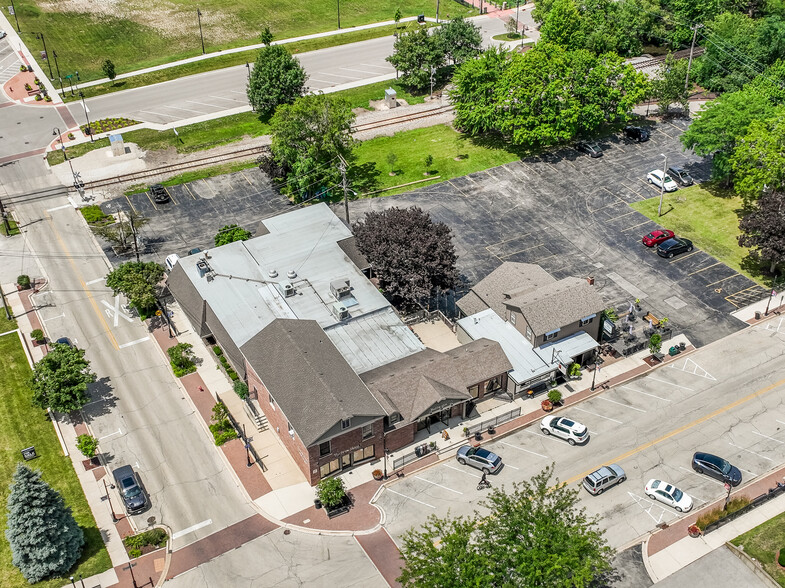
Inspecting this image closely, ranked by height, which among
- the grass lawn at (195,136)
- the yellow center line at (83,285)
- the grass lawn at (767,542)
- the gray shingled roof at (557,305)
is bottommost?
the grass lawn at (767,542)

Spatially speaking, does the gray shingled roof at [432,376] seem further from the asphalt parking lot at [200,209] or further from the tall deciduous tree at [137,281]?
the asphalt parking lot at [200,209]

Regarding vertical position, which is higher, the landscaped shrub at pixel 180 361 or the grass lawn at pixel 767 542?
the landscaped shrub at pixel 180 361

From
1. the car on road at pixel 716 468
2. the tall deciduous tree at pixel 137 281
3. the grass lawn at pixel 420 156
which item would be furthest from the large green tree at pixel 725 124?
the tall deciduous tree at pixel 137 281

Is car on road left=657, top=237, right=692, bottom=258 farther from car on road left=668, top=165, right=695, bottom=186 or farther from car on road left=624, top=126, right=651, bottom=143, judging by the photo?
car on road left=624, top=126, right=651, bottom=143

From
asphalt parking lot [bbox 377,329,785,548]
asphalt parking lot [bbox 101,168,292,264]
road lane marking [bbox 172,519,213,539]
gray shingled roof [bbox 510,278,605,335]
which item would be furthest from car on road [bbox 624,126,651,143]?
road lane marking [bbox 172,519,213,539]

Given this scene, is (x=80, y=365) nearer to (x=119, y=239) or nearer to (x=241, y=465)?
(x=241, y=465)

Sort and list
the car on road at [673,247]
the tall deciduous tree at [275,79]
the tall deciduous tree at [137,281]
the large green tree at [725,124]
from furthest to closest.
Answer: the tall deciduous tree at [275,79], the large green tree at [725,124], the car on road at [673,247], the tall deciduous tree at [137,281]

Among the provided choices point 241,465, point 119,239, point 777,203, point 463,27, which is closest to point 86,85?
point 119,239
